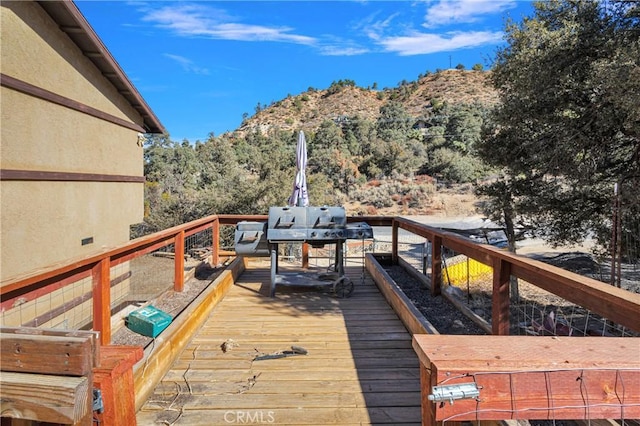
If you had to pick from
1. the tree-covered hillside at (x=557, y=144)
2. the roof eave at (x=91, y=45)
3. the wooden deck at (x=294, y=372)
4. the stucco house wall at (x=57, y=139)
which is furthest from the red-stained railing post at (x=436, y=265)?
the roof eave at (x=91, y=45)

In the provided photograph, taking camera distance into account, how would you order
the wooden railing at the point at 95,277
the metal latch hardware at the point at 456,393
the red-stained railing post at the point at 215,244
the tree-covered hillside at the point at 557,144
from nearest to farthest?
the metal latch hardware at the point at 456,393
the wooden railing at the point at 95,277
the red-stained railing post at the point at 215,244
the tree-covered hillside at the point at 557,144

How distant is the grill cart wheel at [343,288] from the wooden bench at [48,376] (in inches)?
148

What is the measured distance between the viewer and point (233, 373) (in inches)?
107

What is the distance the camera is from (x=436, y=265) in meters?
4.29

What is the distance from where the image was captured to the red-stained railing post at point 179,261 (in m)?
4.34

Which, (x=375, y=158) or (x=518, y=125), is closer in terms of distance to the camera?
(x=518, y=125)

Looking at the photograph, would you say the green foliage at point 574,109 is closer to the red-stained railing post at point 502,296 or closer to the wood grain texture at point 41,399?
the red-stained railing post at point 502,296

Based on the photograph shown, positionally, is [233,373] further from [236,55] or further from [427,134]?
[427,134]

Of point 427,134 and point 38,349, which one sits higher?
point 427,134

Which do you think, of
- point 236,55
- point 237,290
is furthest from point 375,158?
point 237,290

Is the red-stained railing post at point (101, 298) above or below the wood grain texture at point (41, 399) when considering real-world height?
below

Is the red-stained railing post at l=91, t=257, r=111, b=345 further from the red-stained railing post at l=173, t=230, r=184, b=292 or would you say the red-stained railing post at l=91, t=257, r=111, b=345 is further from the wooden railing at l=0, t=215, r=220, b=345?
the red-stained railing post at l=173, t=230, r=184, b=292

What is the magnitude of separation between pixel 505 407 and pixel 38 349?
1.18 metres

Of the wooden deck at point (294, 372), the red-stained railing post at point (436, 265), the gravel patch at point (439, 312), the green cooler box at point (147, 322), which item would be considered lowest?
the wooden deck at point (294, 372)
